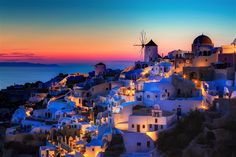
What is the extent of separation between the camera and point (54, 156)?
2397cm

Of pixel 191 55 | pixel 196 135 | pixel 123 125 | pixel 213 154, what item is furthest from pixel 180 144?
pixel 191 55

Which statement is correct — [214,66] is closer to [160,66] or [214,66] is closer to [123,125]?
[160,66]

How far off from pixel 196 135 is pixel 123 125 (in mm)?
4434

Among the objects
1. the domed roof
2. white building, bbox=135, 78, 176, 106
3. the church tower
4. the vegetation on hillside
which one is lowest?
the vegetation on hillside

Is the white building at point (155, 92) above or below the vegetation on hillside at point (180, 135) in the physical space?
above

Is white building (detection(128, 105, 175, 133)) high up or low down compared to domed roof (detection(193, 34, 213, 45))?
down

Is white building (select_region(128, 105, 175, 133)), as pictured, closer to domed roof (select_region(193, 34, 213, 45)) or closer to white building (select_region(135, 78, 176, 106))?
white building (select_region(135, 78, 176, 106))

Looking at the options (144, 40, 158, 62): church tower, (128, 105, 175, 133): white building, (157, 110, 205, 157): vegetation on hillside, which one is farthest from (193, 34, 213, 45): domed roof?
(157, 110, 205, 157): vegetation on hillside

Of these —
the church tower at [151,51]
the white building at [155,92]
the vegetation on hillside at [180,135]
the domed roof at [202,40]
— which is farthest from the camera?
the church tower at [151,51]

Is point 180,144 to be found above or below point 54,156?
above

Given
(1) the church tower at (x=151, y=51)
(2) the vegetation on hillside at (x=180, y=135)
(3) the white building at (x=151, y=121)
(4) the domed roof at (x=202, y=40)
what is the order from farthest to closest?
(1) the church tower at (x=151, y=51) < (4) the domed roof at (x=202, y=40) < (3) the white building at (x=151, y=121) < (2) the vegetation on hillside at (x=180, y=135)

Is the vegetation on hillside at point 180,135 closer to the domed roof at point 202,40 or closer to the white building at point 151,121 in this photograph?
the white building at point 151,121

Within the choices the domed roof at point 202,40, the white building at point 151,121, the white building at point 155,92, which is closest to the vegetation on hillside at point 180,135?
the white building at point 151,121

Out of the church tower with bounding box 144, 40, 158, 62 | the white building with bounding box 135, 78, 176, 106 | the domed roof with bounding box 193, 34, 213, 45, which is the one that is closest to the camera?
the white building with bounding box 135, 78, 176, 106
